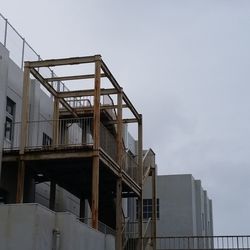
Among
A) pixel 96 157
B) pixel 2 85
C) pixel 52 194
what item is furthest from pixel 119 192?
pixel 2 85

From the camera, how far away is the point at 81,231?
57.8ft

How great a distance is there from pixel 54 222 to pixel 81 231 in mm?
1097

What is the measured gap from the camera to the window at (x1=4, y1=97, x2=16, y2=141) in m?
24.2

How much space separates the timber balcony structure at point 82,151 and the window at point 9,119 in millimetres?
217

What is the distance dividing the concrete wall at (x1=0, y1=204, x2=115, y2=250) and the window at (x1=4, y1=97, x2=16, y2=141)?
793cm

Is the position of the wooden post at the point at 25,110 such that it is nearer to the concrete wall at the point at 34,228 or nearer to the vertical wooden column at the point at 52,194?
the vertical wooden column at the point at 52,194

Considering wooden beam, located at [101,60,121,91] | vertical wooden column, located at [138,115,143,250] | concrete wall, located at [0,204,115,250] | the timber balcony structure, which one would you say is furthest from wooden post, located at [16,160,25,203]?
vertical wooden column, located at [138,115,143,250]

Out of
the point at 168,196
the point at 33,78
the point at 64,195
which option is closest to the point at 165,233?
the point at 168,196

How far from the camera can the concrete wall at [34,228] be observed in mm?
15797

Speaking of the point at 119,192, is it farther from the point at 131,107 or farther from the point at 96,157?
the point at 131,107

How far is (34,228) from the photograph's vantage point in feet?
51.9

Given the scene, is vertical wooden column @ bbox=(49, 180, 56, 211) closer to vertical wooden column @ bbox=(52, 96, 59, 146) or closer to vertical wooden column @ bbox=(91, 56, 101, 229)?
vertical wooden column @ bbox=(52, 96, 59, 146)

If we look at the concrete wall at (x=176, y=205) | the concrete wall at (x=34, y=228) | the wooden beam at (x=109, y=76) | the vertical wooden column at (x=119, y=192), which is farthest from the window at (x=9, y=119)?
the concrete wall at (x=176, y=205)

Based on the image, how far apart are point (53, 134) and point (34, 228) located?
11247 mm
